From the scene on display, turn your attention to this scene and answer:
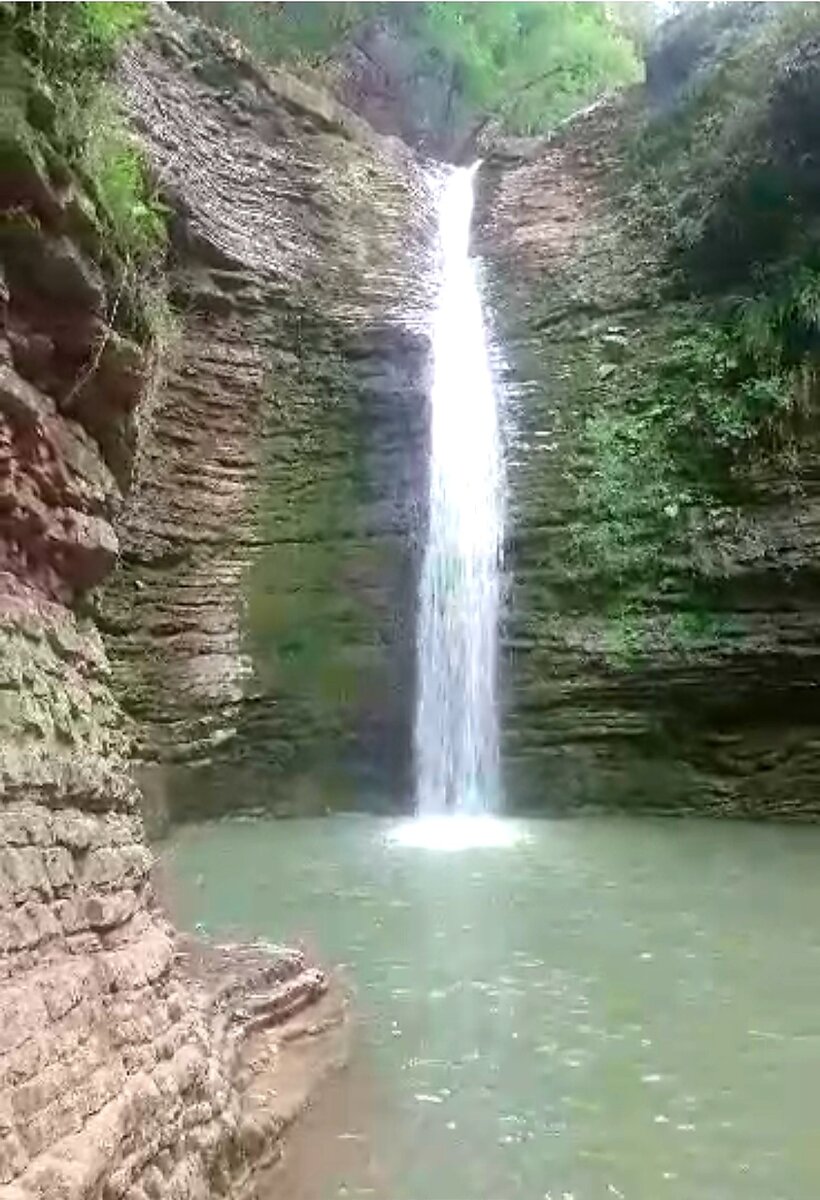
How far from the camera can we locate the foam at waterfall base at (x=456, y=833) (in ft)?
32.0

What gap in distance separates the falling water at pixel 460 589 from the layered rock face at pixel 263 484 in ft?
0.71

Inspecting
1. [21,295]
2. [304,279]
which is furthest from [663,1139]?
[304,279]

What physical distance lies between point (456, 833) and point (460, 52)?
14.5 meters

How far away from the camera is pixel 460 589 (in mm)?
12477

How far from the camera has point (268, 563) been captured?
42.2ft

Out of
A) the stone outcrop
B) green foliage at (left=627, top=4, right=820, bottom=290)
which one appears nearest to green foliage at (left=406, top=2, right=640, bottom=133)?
green foliage at (left=627, top=4, right=820, bottom=290)

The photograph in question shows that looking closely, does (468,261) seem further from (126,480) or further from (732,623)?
(126,480)

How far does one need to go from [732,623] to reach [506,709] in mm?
2315

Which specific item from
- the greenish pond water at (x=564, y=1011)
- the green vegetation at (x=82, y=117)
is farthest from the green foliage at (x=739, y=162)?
the green vegetation at (x=82, y=117)

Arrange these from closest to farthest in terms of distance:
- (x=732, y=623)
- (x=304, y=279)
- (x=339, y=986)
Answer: (x=339, y=986) → (x=732, y=623) → (x=304, y=279)

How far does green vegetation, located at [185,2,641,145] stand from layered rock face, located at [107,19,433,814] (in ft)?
15.7

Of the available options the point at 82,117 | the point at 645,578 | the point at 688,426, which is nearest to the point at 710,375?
the point at 688,426

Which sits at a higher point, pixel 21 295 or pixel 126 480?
pixel 21 295

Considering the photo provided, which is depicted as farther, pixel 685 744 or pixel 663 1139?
pixel 685 744
